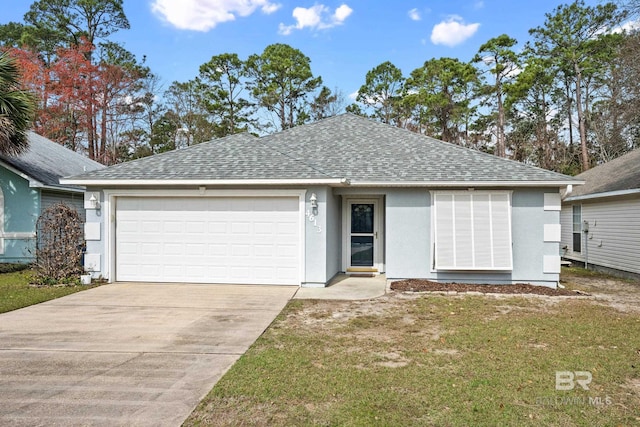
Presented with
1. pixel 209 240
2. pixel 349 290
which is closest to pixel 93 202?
pixel 209 240

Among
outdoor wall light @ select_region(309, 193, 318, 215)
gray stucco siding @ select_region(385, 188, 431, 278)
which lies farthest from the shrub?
gray stucco siding @ select_region(385, 188, 431, 278)

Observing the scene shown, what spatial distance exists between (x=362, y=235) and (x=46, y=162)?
1200 centimetres

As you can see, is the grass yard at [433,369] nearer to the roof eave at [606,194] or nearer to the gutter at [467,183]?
the gutter at [467,183]

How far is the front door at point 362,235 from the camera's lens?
1123 cm

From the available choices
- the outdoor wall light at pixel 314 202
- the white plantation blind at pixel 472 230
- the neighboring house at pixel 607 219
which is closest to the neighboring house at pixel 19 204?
the outdoor wall light at pixel 314 202

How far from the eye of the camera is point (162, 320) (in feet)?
21.8

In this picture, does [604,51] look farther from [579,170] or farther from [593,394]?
[593,394]

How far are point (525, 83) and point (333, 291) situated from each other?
934 inches

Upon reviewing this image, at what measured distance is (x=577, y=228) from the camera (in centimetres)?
1475

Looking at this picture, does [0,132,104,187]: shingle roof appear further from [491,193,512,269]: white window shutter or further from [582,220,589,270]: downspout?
[582,220,589,270]: downspout

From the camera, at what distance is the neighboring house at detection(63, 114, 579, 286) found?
30.9 feet

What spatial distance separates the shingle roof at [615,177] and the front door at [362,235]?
632cm

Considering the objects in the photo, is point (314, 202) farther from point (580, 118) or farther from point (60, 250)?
point (580, 118)

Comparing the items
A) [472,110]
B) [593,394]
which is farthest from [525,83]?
[593,394]
